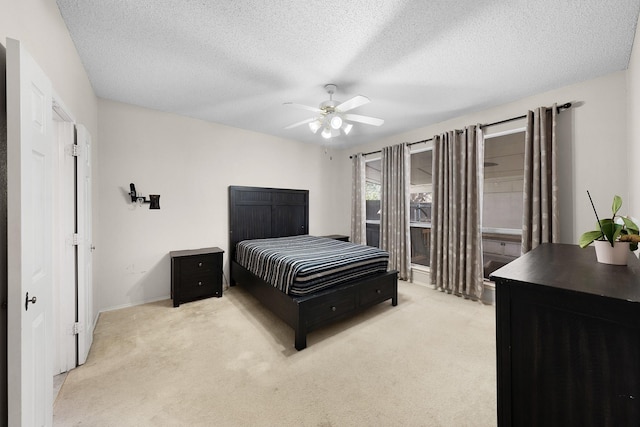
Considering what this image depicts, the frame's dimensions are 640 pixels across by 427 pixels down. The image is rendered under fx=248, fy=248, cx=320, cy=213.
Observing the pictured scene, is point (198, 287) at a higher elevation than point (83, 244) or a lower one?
lower

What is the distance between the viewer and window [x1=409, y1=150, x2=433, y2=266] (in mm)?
4449

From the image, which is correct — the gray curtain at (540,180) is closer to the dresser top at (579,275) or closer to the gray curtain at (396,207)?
the gray curtain at (396,207)

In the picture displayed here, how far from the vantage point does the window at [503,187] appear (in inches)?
138

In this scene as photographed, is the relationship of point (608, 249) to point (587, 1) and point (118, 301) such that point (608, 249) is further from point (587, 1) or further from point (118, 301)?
point (118, 301)

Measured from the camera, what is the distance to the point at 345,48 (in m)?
2.08

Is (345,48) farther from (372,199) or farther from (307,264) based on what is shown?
(372,199)

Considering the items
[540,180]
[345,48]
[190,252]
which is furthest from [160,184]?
[540,180]

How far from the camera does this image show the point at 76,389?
1.80 meters

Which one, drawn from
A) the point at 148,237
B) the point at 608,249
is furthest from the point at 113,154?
the point at 608,249

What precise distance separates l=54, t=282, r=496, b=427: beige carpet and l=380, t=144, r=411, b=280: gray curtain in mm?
1430

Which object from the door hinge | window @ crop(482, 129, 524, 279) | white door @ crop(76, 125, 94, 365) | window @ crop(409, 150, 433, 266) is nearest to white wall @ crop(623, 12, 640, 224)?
window @ crop(482, 129, 524, 279)

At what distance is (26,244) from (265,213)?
3.46 m

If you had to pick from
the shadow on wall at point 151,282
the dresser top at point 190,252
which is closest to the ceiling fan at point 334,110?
the dresser top at point 190,252

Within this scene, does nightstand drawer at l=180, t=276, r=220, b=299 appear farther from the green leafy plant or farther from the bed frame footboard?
the green leafy plant
